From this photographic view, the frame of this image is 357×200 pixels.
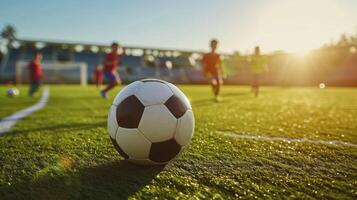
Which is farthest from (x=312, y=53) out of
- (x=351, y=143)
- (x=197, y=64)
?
(x=351, y=143)

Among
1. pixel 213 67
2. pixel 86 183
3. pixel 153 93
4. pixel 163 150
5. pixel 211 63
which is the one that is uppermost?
pixel 211 63

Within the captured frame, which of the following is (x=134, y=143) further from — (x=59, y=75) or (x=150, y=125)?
(x=59, y=75)

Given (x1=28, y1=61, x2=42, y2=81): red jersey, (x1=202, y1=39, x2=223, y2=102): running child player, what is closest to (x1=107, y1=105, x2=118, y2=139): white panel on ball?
(x1=202, y1=39, x2=223, y2=102): running child player

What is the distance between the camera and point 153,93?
8.73ft

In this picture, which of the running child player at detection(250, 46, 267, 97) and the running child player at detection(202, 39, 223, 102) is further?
the running child player at detection(250, 46, 267, 97)

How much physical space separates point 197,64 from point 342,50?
2649 centimetres

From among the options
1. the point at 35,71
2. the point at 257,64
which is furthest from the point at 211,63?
the point at 35,71

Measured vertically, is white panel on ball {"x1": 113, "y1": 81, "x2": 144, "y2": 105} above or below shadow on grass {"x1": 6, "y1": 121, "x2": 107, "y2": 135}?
above

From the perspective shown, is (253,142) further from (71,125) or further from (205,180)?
(71,125)

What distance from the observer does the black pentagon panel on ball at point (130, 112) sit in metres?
2.52

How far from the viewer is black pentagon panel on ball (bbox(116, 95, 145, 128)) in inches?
99.2

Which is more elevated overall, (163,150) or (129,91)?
(129,91)

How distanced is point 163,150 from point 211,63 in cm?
794

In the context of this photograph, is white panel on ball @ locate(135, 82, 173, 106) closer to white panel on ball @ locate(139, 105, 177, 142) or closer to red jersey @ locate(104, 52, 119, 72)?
white panel on ball @ locate(139, 105, 177, 142)
